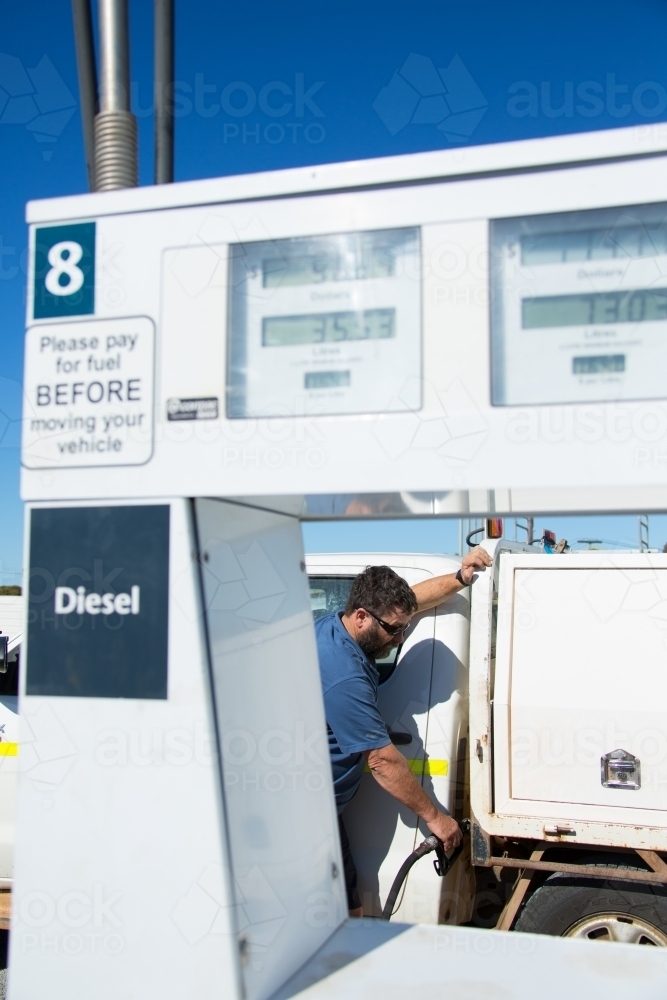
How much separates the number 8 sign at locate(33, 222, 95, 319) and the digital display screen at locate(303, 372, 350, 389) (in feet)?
1.21

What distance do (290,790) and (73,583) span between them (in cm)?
54

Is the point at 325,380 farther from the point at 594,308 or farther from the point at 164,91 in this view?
the point at 164,91

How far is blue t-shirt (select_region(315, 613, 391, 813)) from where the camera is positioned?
10.6ft

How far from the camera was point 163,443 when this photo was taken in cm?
132

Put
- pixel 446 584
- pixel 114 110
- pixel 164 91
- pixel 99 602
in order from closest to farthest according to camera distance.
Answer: pixel 99 602, pixel 114 110, pixel 164 91, pixel 446 584

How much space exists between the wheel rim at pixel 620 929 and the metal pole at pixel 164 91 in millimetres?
3196

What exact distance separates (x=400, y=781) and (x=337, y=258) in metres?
2.40

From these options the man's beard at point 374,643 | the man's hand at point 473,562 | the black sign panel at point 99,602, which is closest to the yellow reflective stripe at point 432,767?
the man's beard at point 374,643

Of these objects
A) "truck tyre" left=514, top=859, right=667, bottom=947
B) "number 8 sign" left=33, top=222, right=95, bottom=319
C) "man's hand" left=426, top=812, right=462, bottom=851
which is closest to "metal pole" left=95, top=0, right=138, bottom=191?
"number 8 sign" left=33, top=222, right=95, bottom=319

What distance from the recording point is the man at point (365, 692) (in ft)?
10.6

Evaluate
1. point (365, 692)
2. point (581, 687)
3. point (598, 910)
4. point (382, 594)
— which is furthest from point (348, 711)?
point (598, 910)

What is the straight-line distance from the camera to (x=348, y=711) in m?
3.24

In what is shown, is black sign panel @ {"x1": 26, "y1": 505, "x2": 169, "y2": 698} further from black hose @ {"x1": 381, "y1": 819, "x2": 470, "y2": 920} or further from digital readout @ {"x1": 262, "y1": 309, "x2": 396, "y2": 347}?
black hose @ {"x1": 381, "y1": 819, "x2": 470, "y2": 920}

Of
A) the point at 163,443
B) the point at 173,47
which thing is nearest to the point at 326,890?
the point at 163,443
